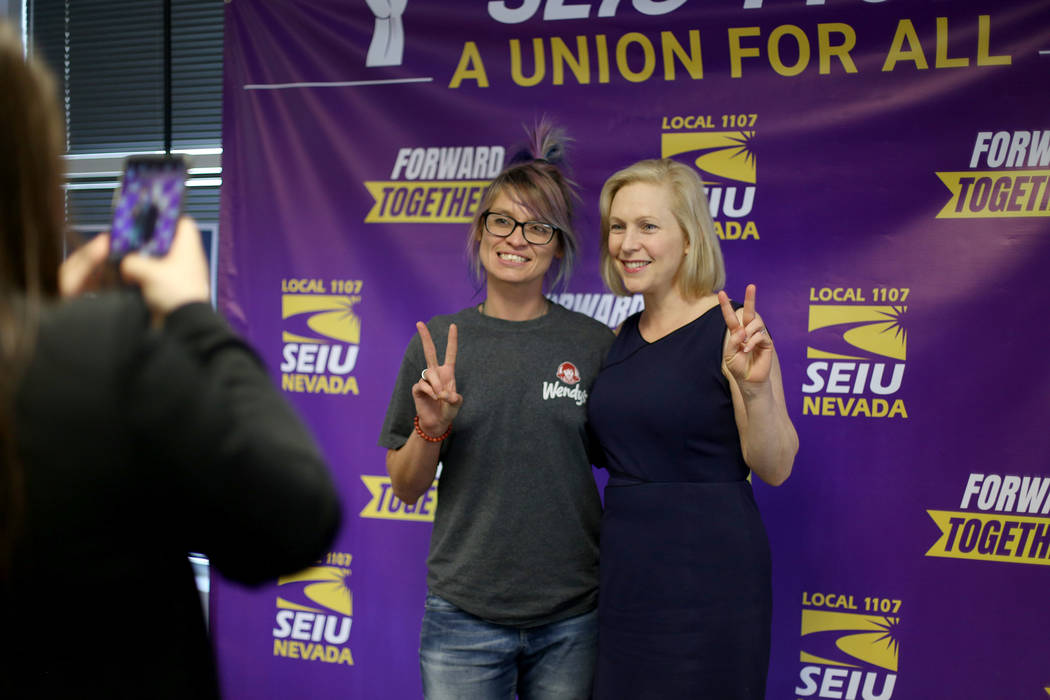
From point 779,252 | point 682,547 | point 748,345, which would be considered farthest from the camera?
point 779,252

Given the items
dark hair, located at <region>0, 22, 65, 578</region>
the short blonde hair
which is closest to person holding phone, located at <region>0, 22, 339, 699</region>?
dark hair, located at <region>0, 22, 65, 578</region>

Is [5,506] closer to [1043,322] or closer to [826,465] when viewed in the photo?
[826,465]

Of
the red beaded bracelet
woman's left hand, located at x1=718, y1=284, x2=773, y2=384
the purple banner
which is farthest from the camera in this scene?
the purple banner

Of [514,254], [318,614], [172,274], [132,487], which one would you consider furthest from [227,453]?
[318,614]

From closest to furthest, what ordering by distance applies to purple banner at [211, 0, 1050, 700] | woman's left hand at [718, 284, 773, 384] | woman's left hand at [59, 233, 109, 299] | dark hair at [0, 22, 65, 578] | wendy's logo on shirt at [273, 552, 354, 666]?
dark hair at [0, 22, 65, 578]
woman's left hand at [59, 233, 109, 299]
woman's left hand at [718, 284, 773, 384]
purple banner at [211, 0, 1050, 700]
wendy's logo on shirt at [273, 552, 354, 666]

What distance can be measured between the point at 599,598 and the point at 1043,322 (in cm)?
142

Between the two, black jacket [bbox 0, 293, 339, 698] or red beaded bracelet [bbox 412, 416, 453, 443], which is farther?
red beaded bracelet [bbox 412, 416, 453, 443]

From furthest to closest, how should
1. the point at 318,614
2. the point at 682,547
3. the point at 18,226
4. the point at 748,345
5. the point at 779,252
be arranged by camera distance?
the point at 318,614 < the point at 779,252 < the point at 682,547 < the point at 748,345 < the point at 18,226

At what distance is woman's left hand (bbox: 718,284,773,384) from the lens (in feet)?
4.98

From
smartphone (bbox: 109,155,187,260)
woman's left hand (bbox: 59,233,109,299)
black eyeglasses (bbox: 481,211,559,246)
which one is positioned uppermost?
black eyeglasses (bbox: 481,211,559,246)

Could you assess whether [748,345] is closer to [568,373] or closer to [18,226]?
[568,373]

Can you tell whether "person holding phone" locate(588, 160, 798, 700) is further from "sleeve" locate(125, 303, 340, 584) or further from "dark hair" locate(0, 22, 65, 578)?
"dark hair" locate(0, 22, 65, 578)

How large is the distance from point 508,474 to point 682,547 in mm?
374

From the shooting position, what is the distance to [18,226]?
635 millimetres
